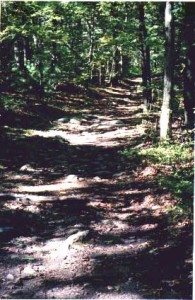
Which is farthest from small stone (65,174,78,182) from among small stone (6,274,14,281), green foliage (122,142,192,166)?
Answer: small stone (6,274,14,281)

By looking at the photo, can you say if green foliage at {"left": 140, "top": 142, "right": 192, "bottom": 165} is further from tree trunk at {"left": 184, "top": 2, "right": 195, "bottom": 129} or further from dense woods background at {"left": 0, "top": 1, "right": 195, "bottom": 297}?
tree trunk at {"left": 184, "top": 2, "right": 195, "bottom": 129}

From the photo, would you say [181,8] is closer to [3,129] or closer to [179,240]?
[3,129]

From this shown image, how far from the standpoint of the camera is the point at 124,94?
1470 inches

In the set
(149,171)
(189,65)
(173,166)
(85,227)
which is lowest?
(85,227)

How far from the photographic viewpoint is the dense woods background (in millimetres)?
12055

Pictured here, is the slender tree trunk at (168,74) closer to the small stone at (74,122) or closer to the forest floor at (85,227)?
the forest floor at (85,227)

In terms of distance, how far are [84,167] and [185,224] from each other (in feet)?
20.5

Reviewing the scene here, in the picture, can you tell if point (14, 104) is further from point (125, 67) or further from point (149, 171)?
point (125, 67)

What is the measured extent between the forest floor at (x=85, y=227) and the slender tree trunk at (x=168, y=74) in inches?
40.9

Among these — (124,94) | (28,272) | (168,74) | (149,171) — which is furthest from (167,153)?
(124,94)

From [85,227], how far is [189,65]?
9.30m

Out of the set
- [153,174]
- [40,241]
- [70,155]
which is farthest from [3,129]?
[40,241]

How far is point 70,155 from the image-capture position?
1584 cm

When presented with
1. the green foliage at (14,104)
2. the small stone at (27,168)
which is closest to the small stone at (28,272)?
the small stone at (27,168)
